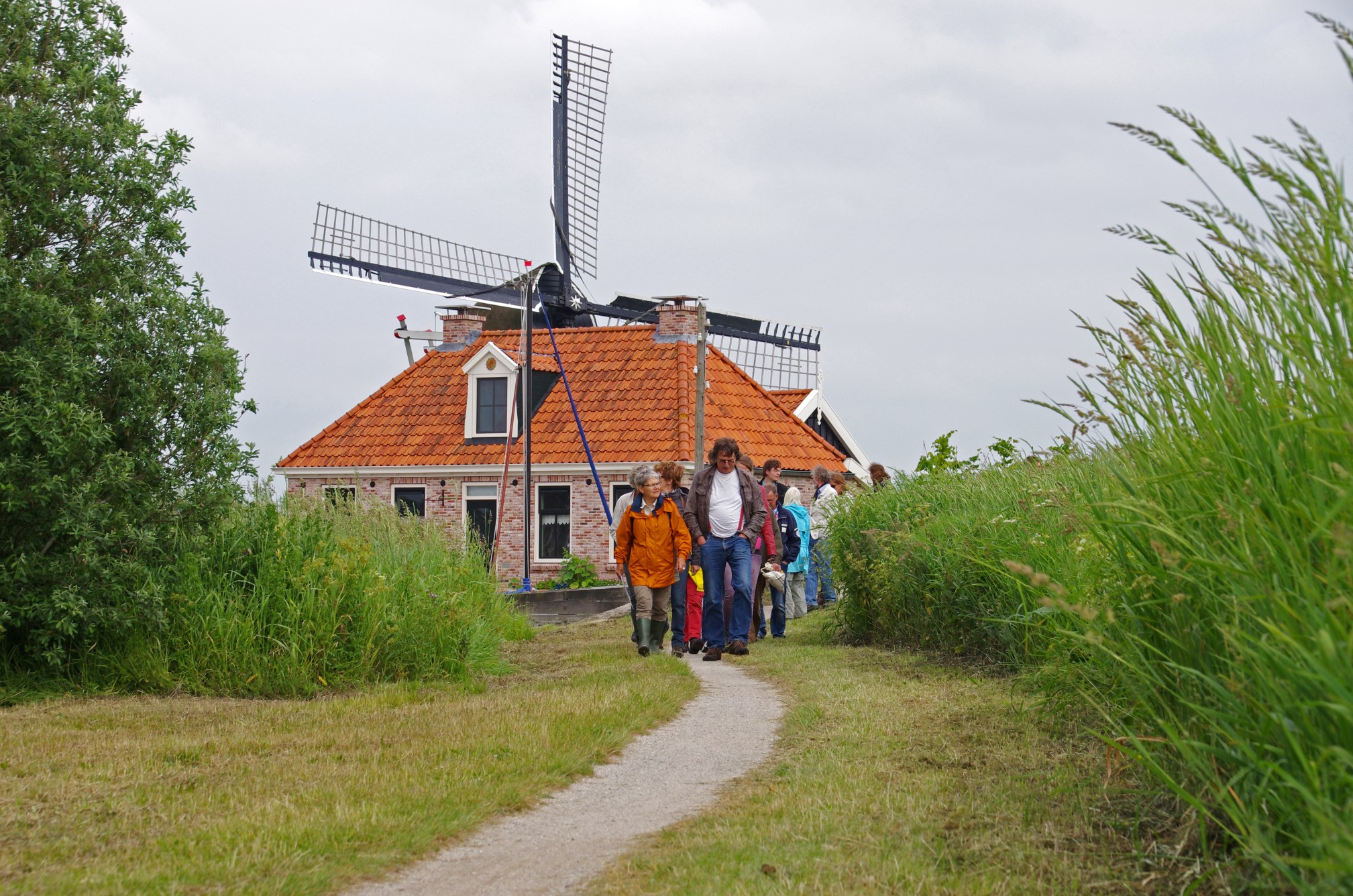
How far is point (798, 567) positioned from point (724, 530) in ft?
13.2

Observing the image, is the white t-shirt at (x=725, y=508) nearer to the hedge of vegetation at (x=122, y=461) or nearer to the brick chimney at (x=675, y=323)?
the hedge of vegetation at (x=122, y=461)

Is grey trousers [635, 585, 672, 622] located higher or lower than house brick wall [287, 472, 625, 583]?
lower

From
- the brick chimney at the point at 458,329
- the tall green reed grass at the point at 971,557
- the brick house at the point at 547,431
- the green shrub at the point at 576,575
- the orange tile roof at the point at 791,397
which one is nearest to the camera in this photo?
the tall green reed grass at the point at 971,557

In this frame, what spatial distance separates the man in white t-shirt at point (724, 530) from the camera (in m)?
11.8

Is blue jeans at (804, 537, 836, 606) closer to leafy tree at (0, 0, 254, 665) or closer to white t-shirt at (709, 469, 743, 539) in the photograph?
white t-shirt at (709, 469, 743, 539)

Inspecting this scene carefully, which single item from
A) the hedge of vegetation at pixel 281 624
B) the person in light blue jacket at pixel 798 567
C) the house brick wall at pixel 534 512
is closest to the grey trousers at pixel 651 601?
the hedge of vegetation at pixel 281 624

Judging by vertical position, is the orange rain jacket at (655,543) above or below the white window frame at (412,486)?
below

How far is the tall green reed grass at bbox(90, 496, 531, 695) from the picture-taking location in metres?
9.30

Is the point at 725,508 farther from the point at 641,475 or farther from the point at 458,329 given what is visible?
the point at 458,329

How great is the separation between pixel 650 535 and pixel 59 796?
6.89 metres

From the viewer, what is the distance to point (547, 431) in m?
30.8

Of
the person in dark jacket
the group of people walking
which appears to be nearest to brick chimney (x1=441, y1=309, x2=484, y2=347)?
the person in dark jacket

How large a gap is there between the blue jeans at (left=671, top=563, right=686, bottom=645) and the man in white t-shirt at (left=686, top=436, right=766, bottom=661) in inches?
11.5

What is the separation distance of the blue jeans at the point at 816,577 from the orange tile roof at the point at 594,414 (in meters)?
10.3
